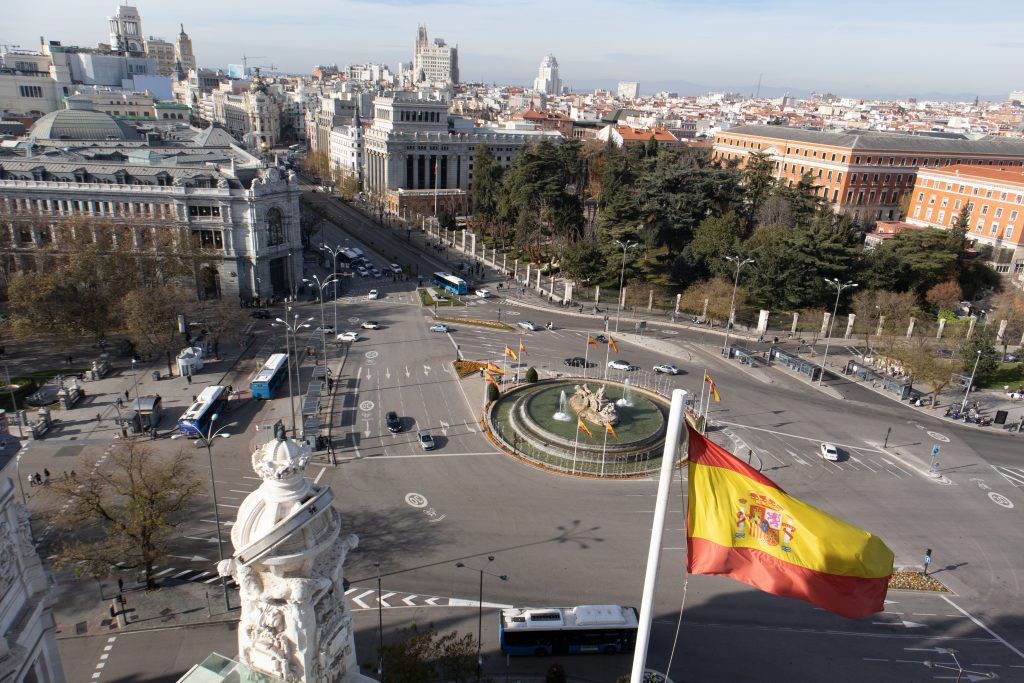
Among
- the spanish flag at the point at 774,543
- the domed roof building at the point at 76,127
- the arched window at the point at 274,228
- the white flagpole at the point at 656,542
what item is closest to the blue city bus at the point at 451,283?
the arched window at the point at 274,228

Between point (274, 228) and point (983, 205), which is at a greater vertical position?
point (983, 205)

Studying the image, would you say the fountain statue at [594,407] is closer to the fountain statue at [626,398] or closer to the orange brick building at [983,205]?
the fountain statue at [626,398]

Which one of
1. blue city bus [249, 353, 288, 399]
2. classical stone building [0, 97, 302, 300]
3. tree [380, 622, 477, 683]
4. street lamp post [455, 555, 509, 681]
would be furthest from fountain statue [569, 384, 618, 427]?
classical stone building [0, 97, 302, 300]

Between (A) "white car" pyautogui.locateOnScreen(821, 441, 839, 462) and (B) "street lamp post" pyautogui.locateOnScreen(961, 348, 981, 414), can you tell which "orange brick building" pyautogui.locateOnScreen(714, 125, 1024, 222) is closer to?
(B) "street lamp post" pyautogui.locateOnScreen(961, 348, 981, 414)

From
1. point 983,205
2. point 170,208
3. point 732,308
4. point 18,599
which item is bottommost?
point 732,308

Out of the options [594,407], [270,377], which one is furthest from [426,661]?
[270,377]

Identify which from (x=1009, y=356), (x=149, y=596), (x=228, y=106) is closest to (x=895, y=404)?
(x=1009, y=356)

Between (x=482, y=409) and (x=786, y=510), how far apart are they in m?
30.7

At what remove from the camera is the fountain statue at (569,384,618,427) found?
36.9 metres

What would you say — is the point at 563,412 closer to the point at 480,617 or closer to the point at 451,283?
the point at 480,617

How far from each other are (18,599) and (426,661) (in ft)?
41.7

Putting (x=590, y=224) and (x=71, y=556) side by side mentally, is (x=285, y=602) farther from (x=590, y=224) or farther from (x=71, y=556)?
(x=590, y=224)

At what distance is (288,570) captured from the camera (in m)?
6.18

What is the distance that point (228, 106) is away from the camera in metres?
173
